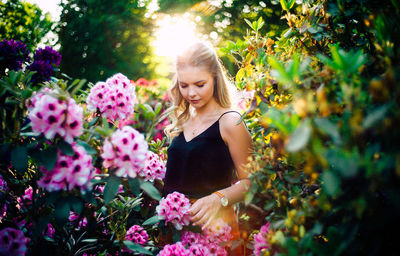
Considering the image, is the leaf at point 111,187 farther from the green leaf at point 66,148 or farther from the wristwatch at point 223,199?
the wristwatch at point 223,199

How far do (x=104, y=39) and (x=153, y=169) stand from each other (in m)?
11.0

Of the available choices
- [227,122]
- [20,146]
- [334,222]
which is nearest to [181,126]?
[227,122]

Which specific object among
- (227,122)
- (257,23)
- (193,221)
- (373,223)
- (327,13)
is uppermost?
(327,13)

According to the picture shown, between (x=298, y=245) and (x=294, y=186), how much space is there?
1.42 ft

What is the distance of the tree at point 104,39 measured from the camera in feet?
34.7

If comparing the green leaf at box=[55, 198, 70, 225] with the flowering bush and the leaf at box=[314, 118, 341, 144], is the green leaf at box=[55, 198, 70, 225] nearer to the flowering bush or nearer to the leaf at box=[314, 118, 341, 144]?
the leaf at box=[314, 118, 341, 144]

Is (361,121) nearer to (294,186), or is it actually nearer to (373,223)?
(373,223)

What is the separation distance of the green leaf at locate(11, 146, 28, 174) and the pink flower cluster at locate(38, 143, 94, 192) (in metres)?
0.14

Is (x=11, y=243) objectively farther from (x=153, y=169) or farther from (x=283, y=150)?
(x=283, y=150)

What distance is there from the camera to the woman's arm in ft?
4.91

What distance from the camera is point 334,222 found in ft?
3.38

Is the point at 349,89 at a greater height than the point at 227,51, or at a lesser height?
greater

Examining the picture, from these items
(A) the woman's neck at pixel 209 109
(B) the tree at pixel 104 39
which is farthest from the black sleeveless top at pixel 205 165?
(B) the tree at pixel 104 39

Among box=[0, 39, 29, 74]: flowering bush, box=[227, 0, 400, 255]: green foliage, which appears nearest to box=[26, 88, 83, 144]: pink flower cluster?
box=[227, 0, 400, 255]: green foliage
